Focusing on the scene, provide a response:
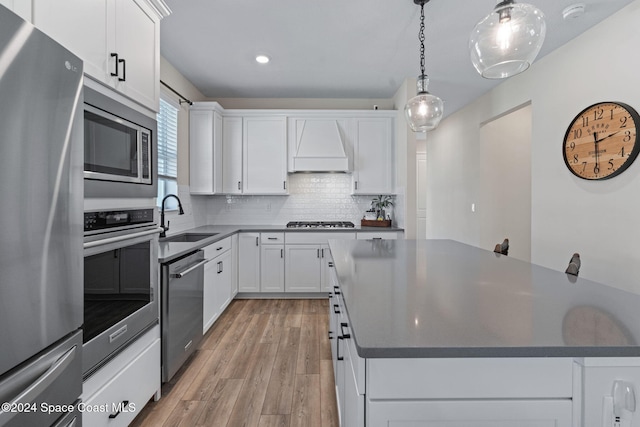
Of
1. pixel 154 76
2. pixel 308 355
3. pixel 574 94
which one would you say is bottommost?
pixel 308 355

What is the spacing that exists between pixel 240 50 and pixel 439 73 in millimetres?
2265

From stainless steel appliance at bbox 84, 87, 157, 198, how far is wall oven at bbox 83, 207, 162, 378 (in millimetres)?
114

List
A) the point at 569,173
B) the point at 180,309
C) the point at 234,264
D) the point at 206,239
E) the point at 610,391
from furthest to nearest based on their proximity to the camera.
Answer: the point at 234,264 → the point at 569,173 → the point at 206,239 → the point at 180,309 → the point at 610,391

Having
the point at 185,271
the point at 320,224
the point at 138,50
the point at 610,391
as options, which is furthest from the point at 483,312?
A: the point at 320,224

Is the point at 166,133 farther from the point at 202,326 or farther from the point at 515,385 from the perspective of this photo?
the point at 515,385

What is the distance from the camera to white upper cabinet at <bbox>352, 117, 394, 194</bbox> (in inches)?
171

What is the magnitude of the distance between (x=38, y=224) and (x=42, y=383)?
0.49 metres

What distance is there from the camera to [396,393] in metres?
0.82

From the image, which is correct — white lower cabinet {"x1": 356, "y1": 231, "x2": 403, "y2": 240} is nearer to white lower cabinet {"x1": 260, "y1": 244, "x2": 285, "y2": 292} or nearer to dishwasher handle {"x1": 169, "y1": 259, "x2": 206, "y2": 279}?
white lower cabinet {"x1": 260, "y1": 244, "x2": 285, "y2": 292}

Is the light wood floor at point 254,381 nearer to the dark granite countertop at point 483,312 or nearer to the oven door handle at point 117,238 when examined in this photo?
the dark granite countertop at point 483,312

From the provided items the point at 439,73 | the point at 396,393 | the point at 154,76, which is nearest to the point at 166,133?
the point at 154,76

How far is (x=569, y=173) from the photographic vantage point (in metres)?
3.17

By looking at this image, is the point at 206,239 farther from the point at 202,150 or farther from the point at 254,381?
the point at 202,150

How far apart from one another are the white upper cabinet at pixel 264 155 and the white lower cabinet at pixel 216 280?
0.97 meters
